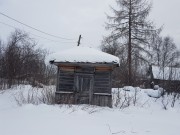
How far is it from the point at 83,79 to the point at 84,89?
57 centimetres

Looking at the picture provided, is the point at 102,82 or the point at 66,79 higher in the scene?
the point at 66,79

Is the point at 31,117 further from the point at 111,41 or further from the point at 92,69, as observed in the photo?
the point at 111,41

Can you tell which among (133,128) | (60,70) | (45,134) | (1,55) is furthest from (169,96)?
(1,55)

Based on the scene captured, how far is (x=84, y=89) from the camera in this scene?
602 inches

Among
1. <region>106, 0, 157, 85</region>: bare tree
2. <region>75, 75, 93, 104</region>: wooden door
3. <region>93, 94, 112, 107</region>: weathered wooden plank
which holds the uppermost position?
<region>106, 0, 157, 85</region>: bare tree

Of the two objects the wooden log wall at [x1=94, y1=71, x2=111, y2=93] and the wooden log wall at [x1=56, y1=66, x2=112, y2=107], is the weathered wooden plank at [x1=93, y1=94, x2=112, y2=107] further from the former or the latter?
the wooden log wall at [x1=94, y1=71, x2=111, y2=93]

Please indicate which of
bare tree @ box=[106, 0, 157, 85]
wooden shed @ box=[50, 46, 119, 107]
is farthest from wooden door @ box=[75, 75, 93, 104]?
bare tree @ box=[106, 0, 157, 85]

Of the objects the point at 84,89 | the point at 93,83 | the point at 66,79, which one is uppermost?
the point at 66,79

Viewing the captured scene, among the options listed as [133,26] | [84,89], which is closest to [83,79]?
[84,89]

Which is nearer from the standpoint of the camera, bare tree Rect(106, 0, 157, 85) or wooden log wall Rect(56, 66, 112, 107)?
wooden log wall Rect(56, 66, 112, 107)

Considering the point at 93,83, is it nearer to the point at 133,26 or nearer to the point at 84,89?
the point at 84,89

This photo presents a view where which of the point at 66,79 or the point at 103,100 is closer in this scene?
the point at 103,100

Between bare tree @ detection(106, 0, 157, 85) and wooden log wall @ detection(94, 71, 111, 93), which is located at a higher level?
bare tree @ detection(106, 0, 157, 85)

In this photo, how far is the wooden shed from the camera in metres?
15.0
